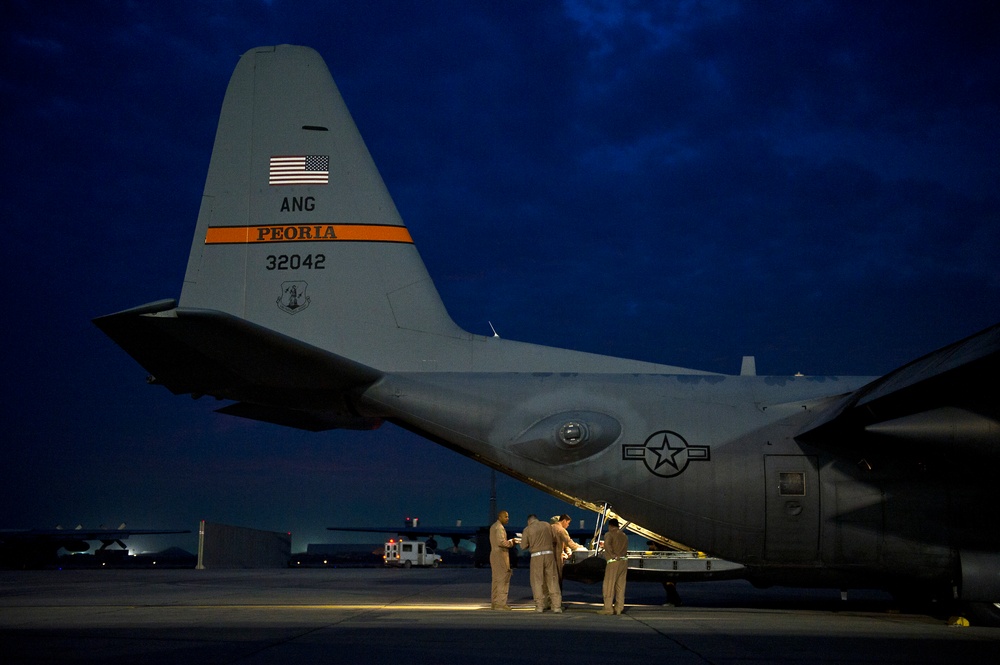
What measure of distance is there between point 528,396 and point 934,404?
5.69 m

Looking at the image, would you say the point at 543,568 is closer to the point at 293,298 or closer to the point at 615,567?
the point at 615,567

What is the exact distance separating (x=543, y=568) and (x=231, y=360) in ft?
18.3

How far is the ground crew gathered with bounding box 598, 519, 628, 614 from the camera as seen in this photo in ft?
40.8

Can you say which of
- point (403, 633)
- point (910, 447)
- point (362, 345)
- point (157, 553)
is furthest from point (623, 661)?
point (157, 553)

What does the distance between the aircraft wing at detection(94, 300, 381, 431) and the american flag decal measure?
3.39 metres

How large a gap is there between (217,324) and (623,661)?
6.90 m

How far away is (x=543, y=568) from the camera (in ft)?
42.5

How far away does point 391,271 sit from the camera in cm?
1405

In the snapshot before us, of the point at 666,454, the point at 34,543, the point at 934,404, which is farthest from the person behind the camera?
the point at 34,543

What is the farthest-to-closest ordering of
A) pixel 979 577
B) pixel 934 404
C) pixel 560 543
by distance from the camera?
pixel 560 543 < pixel 979 577 < pixel 934 404

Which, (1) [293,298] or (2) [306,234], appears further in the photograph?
(2) [306,234]

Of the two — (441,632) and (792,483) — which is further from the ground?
(792,483)

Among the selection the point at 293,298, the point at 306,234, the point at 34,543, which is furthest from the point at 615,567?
the point at 34,543

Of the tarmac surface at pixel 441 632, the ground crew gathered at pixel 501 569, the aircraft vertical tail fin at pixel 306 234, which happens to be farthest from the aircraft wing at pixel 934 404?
the aircraft vertical tail fin at pixel 306 234
